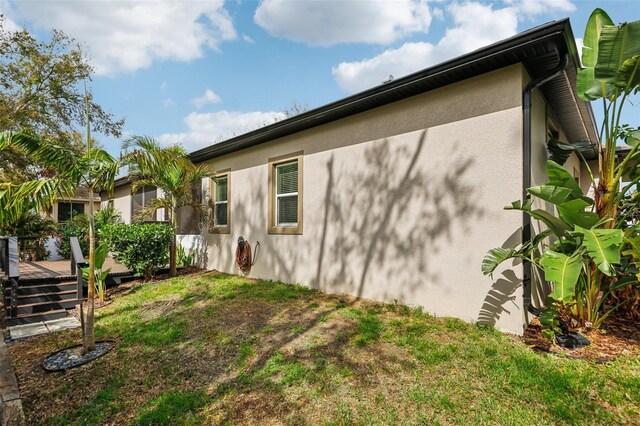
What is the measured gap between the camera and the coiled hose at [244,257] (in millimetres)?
7723

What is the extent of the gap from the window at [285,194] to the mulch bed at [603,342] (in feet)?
14.5

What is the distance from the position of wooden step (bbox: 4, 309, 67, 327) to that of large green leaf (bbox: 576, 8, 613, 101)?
358 inches

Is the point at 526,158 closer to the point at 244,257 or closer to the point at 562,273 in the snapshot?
the point at 562,273

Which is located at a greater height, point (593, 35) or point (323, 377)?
point (593, 35)

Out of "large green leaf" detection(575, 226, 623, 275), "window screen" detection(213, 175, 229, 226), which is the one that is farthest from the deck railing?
"large green leaf" detection(575, 226, 623, 275)

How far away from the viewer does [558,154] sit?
16.2ft

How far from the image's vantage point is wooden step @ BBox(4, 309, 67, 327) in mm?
5593

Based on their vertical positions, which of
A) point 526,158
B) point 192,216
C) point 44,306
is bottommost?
point 44,306

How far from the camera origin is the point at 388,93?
4.99m

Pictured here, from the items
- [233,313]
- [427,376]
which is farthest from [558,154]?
[233,313]

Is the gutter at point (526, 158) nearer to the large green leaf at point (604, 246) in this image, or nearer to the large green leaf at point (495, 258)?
the large green leaf at point (495, 258)

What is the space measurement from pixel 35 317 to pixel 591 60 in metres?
9.53

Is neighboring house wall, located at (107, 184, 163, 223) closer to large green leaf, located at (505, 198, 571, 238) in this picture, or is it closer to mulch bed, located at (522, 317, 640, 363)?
large green leaf, located at (505, 198, 571, 238)

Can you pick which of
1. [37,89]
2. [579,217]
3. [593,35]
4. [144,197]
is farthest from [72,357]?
[37,89]
